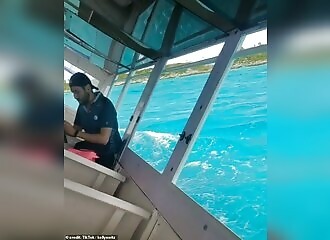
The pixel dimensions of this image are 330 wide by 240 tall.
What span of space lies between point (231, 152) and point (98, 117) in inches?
50.9

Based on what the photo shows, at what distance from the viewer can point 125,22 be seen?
274cm

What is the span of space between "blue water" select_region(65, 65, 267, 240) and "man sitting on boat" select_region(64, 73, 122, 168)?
680mm

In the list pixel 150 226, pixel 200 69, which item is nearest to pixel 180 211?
pixel 150 226

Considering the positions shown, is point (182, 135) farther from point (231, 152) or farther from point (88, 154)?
point (88, 154)

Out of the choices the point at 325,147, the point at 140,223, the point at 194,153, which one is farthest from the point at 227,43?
the point at 325,147

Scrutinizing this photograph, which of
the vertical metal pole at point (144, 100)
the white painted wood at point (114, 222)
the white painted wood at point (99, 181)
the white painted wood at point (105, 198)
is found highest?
the vertical metal pole at point (144, 100)

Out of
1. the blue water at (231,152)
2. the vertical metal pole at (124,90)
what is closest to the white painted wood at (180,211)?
the blue water at (231,152)

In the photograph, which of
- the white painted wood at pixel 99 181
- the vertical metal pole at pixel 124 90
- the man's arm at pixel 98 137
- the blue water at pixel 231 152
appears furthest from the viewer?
the vertical metal pole at pixel 124 90

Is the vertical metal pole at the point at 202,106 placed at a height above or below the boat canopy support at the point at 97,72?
below

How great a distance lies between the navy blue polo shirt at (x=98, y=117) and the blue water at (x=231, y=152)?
27.0 inches

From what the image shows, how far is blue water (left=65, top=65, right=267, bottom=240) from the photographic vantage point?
1025 mm

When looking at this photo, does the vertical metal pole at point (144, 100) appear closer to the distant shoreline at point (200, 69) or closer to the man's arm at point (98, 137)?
the distant shoreline at point (200, 69)

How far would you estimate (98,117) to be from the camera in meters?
2.32

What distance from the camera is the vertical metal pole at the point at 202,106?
4.42 ft
